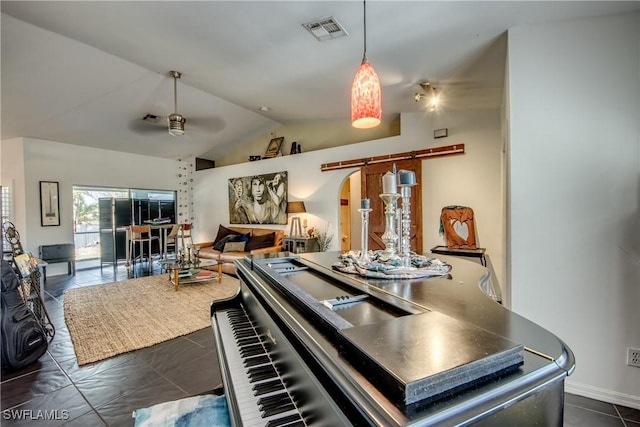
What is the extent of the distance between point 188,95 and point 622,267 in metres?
5.53

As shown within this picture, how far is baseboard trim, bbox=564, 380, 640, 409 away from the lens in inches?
73.6

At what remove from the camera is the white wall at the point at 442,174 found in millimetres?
3781

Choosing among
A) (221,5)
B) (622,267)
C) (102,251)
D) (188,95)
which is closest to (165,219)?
(102,251)

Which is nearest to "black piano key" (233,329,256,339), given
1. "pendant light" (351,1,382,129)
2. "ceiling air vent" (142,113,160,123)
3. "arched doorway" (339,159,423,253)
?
"pendant light" (351,1,382,129)

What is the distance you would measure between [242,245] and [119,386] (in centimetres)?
393

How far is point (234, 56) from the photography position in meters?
3.17

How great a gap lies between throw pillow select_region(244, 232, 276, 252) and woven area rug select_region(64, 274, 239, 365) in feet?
3.52

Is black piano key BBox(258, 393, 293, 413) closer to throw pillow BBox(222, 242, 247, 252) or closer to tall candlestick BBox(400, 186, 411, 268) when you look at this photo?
tall candlestick BBox(400, 186, 411, 268)

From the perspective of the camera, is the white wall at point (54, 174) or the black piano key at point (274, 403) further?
the white wall at point (54, 174)

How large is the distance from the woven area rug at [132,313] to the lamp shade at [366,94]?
2.75m

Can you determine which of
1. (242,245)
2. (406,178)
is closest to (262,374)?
(406,178)

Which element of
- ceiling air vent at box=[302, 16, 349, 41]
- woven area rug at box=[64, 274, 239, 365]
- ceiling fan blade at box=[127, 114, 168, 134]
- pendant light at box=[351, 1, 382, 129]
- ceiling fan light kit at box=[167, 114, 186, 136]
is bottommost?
woven area rug at box=[64, 274, 239, 365]

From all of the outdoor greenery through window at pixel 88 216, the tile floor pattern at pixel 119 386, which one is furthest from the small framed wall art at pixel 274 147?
the tile floor pattern at pixel 119 386

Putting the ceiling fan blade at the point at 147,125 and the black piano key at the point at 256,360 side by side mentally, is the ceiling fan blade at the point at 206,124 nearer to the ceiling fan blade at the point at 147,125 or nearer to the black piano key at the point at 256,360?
the ceiling fan blade at the point at 147,125
